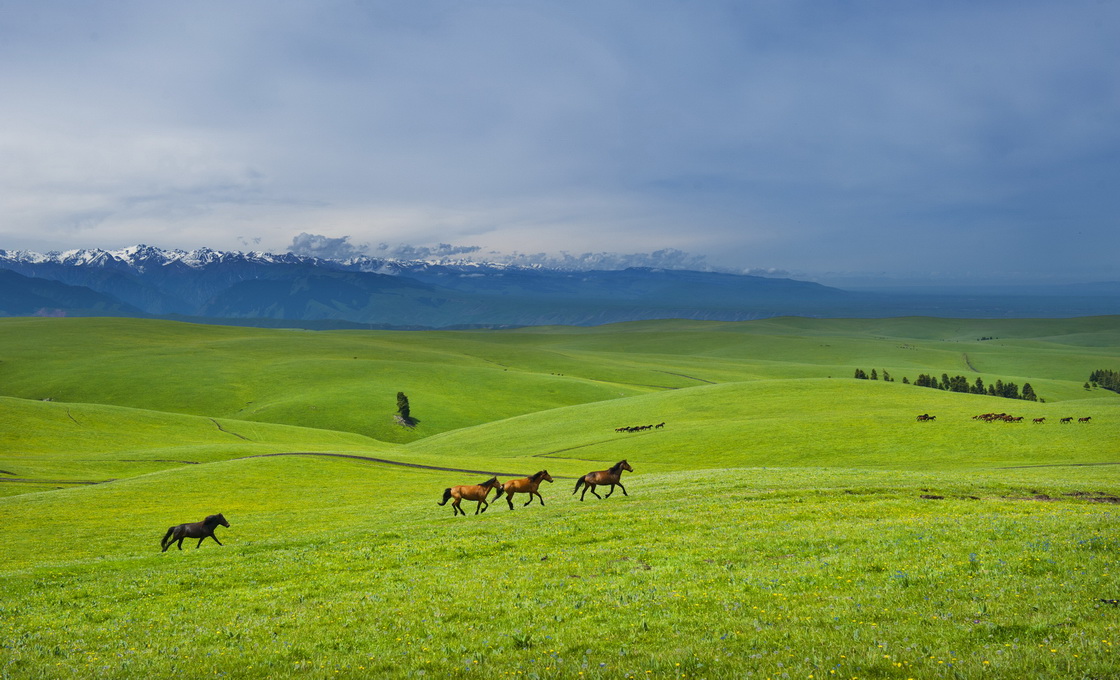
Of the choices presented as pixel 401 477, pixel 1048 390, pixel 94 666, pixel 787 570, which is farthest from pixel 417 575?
pixel 1048 390

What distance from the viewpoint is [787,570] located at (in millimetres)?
16016

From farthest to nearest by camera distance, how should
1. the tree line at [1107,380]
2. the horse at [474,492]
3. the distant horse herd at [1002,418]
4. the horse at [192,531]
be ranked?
the tree line at [1107,380]
the distant horse herd at [1002,418]
the horse at [474,492]
the horse at [192,531]

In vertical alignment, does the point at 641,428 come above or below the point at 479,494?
below

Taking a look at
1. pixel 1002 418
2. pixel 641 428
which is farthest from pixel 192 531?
pixel 1002 418

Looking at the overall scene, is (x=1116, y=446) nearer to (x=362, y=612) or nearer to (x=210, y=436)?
(x=362, y=612)

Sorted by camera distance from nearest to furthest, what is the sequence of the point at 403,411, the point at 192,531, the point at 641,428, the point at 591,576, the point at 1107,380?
the point at 591,576
the point at 192,531
the point at 641,428
the point at 403,411
the point at 1107,380

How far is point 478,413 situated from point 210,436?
2402 inches

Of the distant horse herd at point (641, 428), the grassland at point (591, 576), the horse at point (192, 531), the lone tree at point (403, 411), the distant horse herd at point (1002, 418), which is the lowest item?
the lone tree at point (403, 411)

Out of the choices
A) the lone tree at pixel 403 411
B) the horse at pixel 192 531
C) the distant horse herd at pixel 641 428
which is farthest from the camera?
the lone tree at pixel 403 411

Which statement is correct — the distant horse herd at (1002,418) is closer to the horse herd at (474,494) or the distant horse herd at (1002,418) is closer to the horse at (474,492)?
the horse herd at (474,494)

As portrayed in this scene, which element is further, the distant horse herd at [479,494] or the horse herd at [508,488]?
the horse herd at [508,488]

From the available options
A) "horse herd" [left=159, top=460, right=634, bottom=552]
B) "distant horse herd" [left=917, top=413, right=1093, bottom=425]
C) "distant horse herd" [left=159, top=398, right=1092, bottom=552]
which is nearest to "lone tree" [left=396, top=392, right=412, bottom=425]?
"distant horse herd" [left=917, top=413, right=1093, bottom=425]

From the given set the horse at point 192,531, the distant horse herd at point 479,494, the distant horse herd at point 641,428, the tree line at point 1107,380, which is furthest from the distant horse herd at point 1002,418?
the tree line at point 1107,380

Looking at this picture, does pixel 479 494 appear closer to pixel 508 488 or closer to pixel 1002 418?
pixel 508 488
